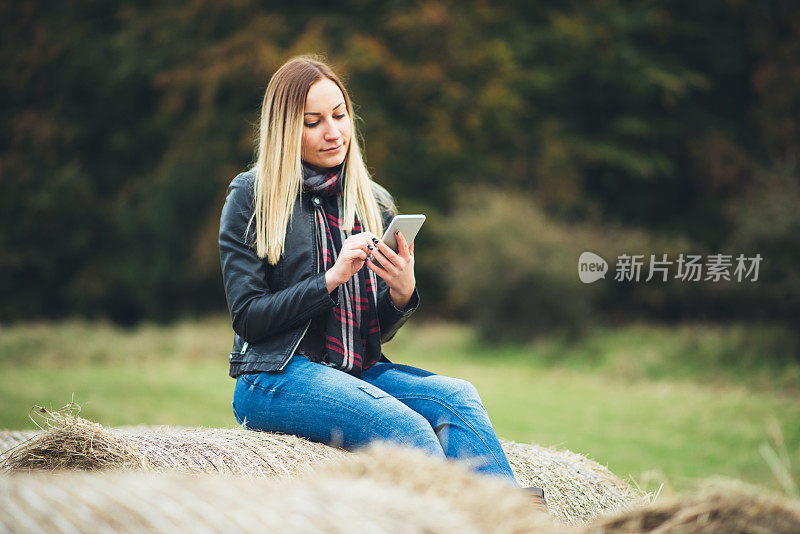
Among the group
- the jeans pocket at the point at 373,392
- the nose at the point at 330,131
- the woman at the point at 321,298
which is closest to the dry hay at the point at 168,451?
the woman at the point at 321,298

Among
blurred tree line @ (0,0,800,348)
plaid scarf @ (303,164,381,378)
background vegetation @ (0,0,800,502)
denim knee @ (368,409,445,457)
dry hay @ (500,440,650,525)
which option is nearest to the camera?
denim knee @ (368,409,445,457)

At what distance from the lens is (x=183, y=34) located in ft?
67.6

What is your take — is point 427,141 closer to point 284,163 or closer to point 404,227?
point 284,163

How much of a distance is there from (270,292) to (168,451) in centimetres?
77

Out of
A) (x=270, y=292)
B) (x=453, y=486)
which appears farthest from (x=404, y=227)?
(x=453, y=486)

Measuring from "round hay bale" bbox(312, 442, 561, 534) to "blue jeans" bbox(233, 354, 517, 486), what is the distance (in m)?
1.00

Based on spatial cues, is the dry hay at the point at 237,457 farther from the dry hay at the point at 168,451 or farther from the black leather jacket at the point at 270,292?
the black leather jacket at the point at 270,292

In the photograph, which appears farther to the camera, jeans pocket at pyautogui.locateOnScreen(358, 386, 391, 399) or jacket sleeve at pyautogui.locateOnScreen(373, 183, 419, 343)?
jacket sleeve at pyautogui.locateOnScreen(373, 183, 419, 343)

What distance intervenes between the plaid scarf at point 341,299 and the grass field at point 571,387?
8.70 ft

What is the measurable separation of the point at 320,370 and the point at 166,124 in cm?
1971

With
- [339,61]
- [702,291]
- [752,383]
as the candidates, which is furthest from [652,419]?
[339,61]

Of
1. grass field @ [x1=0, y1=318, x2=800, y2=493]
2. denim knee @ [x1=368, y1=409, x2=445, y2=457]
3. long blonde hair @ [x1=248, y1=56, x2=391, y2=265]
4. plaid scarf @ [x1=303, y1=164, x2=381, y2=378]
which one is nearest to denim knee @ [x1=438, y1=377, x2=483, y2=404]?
denim knee @ [x1=368, y1=409, x2=445, y2=457]

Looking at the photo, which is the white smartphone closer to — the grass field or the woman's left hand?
the woman's left hand

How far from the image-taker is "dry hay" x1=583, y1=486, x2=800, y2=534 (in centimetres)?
163
